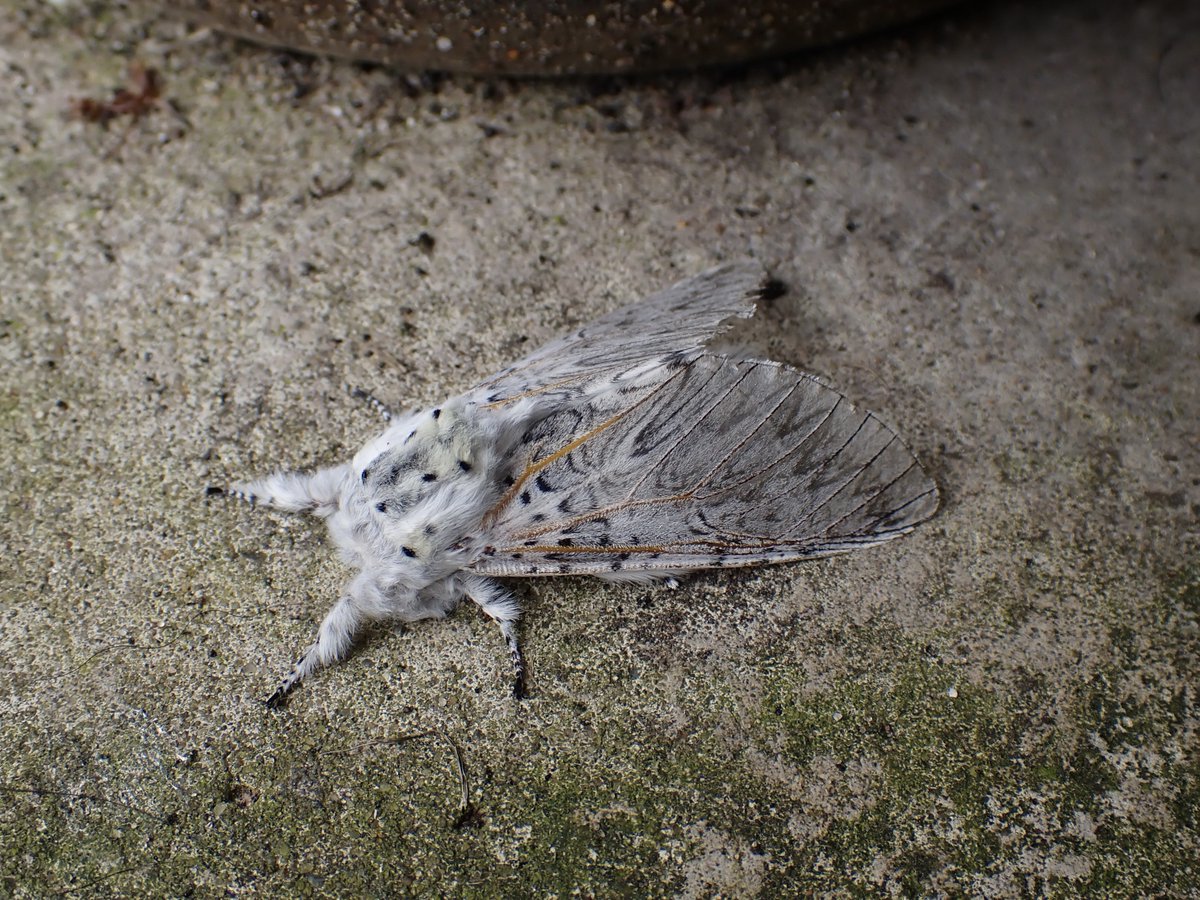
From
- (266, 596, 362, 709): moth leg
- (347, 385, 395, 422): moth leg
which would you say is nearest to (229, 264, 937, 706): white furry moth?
(266, 596, 362, 709): moth leg

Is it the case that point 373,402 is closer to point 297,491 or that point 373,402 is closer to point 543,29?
point 297,491

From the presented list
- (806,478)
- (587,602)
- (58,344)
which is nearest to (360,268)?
Answer: (58,344)

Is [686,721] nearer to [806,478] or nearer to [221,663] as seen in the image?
[806,478]

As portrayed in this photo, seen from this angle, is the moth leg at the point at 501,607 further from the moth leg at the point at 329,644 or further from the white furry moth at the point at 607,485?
the moth leg at the point at 329,644

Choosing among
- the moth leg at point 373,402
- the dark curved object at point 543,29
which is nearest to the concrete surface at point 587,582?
the moth leg at point 373,402


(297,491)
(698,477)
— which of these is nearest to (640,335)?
(698,477)
